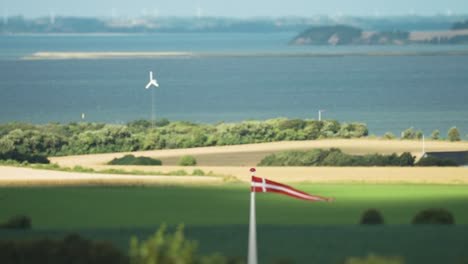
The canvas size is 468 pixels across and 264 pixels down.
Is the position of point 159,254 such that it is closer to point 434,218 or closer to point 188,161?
point 434,218

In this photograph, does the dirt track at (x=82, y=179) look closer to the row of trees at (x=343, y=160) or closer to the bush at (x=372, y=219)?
the row of trees at (x=343, y=160)

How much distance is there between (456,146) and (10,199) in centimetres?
2286

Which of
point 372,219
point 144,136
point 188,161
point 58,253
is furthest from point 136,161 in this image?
point 58,253

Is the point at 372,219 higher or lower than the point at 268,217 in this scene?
higher

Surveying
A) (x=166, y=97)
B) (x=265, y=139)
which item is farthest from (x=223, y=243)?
(x=166, y=97)

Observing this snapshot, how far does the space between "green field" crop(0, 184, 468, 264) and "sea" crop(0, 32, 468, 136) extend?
3841cm

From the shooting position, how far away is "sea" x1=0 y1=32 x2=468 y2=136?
87.5m

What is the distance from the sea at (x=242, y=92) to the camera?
87.5 metres

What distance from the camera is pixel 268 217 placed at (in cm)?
2627

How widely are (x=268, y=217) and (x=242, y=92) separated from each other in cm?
9236

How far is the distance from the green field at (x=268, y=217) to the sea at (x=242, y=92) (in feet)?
126

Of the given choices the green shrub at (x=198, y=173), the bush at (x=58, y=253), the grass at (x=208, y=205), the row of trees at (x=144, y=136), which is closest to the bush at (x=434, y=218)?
the grass at (x=208, y=205)

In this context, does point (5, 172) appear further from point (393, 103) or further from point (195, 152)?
point (393, 103)

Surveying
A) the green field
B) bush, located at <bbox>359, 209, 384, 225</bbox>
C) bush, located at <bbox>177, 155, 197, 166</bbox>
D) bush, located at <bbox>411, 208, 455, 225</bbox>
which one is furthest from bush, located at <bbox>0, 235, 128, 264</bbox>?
Result: bush, located at <bbox>177, 155, 197, 166</bbox>
